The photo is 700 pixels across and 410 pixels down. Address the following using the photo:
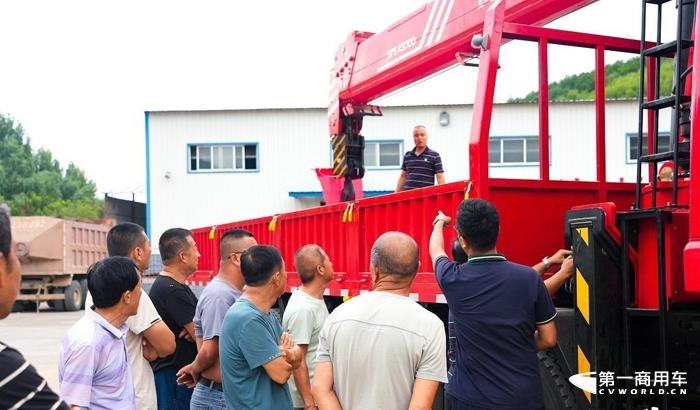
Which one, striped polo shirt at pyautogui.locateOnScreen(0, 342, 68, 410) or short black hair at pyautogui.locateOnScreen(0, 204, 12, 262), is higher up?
short black hair at pyautogui.locateOnScreen(0, 204, 12, 262)

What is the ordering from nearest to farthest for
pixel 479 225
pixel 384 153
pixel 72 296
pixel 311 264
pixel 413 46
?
pixel 479 225 < pixel 311 264 < pixel 413 46 < pixel 72 296 < pixel 384 153

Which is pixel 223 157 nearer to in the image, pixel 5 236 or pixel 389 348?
pixel 389 348

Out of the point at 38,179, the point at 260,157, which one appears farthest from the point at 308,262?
the point at 38,179

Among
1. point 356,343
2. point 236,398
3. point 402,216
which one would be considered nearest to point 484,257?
point 356,343

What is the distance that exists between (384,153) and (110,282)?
21352mm

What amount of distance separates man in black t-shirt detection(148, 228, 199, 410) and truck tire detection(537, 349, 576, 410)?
77.3 inches

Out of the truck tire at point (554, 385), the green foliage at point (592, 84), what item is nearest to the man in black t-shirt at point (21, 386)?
the truck tire at point (554, 385)

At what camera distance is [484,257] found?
342 centimetres

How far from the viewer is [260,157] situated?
24.7 meters

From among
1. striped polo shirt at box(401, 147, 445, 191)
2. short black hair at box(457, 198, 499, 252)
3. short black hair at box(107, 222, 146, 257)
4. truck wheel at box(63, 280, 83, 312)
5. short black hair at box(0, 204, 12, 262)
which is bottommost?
truck wheel at box(63, 280, 83, 312)

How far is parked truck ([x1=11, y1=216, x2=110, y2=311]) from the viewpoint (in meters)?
20.4

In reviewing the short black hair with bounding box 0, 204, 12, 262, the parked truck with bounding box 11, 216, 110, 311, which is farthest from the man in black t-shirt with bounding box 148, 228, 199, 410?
the parked truck with bounding box 11, 216, 110, 311

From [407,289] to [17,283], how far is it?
5.15 ft

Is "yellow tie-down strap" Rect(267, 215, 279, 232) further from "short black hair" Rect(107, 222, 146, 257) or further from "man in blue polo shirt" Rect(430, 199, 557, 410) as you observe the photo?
"man in blue polo shirt" Rect(430, 199, 557, 410)
